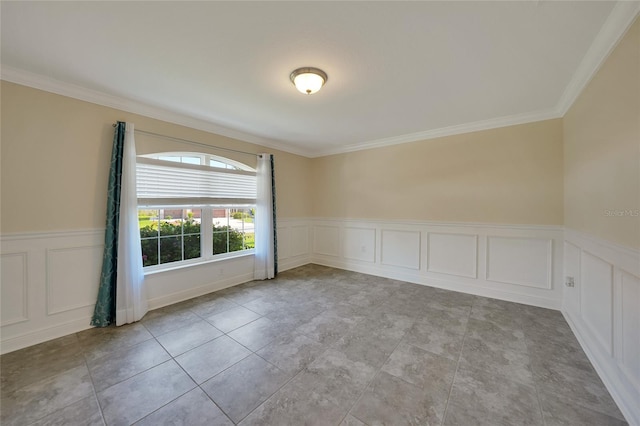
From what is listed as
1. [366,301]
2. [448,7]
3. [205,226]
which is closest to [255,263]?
[205,226]

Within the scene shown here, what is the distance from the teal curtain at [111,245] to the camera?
8.50 ft

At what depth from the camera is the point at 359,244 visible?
4.77 metres

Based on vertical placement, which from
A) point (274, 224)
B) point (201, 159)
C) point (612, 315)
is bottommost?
point (612, 315)

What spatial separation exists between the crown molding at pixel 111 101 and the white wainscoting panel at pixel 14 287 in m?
1.65

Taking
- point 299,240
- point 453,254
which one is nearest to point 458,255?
point 453,254

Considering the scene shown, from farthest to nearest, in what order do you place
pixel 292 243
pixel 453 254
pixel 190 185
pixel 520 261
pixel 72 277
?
pixel 292 243 < pixel 453 254 < pixel 190 185 < pixel 520 261 < pixel 72 277

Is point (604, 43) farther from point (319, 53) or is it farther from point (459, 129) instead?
point (319, 53)

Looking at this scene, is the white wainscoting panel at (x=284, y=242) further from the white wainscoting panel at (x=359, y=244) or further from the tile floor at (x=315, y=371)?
the tile floor at (x=315, y=371)

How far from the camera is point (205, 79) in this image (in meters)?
2.33

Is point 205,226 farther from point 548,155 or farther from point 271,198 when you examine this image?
point 548,155

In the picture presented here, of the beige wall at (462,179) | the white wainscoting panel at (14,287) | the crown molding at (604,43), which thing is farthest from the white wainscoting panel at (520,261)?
the white wainscoting panel at (14,287)

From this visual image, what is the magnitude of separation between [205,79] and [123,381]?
107 inches

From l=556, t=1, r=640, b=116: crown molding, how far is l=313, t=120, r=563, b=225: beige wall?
0.81 m

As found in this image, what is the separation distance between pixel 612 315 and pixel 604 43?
2.02 metres
